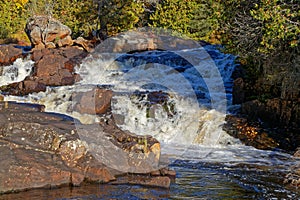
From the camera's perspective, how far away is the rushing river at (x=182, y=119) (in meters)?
7.93

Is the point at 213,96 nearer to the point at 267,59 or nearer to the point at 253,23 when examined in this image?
the point at 267,59

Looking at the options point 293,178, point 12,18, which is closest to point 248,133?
point 293,178

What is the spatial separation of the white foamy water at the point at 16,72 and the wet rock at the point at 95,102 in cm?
668

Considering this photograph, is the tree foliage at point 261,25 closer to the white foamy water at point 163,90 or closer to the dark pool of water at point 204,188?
the white foamy water at point 163,90

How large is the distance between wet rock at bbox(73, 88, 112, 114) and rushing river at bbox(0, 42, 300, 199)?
0.29 m

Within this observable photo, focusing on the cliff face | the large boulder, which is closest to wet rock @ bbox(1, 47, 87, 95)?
the large boulder

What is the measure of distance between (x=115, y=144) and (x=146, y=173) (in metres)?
1.06

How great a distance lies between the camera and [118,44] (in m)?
26.7

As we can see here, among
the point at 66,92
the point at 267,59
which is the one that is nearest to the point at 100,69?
the point at 66,92

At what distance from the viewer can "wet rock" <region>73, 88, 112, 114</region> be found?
49.1 ft

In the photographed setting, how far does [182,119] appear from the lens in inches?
571

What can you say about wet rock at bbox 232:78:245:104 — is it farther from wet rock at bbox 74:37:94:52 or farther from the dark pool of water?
wet rock at bbox 74:37:94:52

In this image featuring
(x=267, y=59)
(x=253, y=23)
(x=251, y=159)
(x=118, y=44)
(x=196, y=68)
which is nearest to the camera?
(x=251, y=159)

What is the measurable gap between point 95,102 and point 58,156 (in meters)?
7.03
